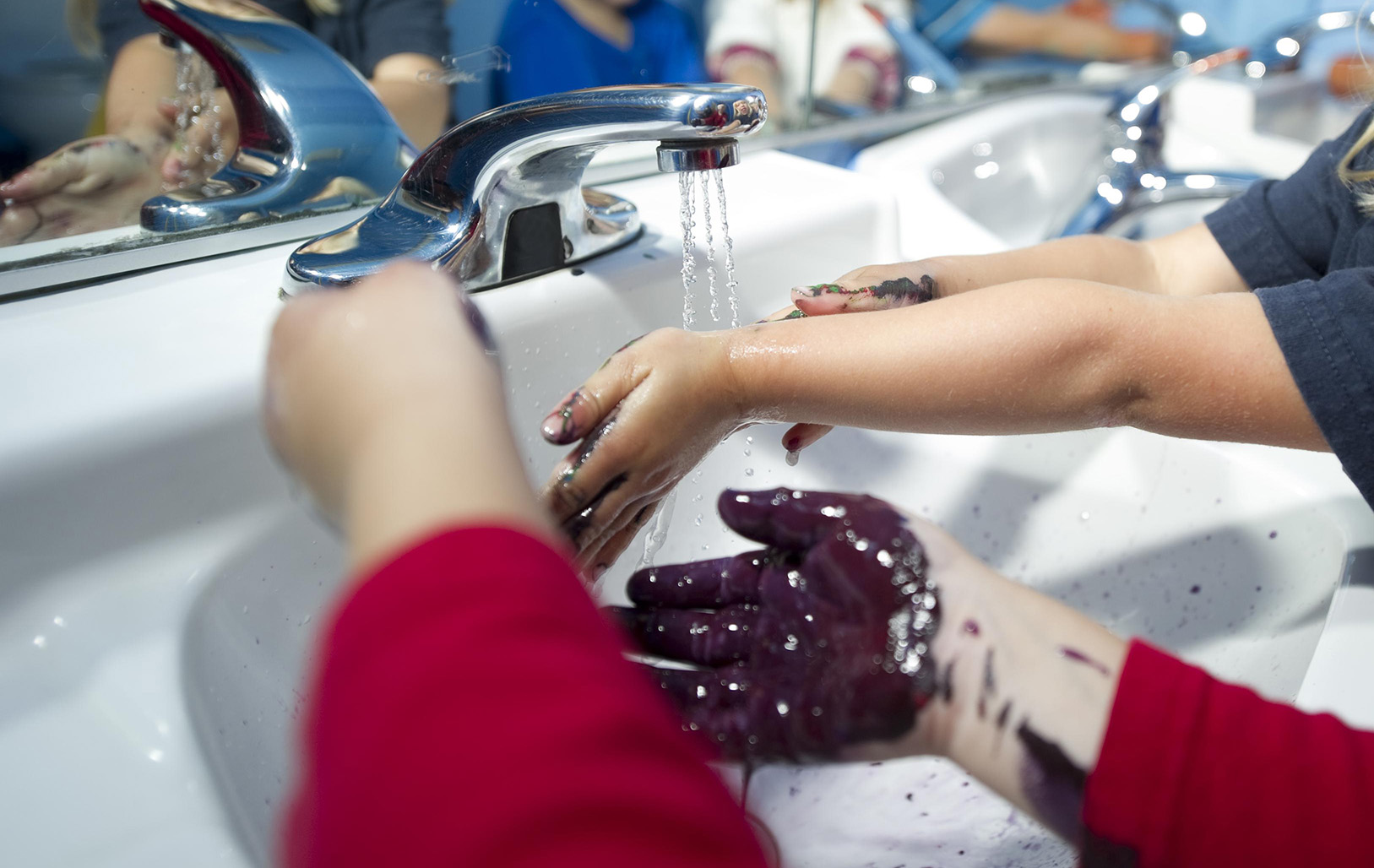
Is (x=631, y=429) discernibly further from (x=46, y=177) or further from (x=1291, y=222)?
(x=1291, y=222)

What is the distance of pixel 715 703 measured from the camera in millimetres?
281

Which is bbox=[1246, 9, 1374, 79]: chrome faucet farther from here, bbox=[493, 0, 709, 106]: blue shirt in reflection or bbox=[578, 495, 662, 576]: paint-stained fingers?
bbox=[578, 495, 662, 576]: paint-stained fingers

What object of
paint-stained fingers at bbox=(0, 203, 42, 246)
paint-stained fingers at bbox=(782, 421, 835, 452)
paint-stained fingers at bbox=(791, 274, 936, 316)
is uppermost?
paint-stained fingers at bbox=(0, 203, 42, 246)

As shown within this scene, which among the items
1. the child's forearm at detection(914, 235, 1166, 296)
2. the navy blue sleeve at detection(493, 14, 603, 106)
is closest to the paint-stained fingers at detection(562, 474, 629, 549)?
the child's forearm at detection(914, 235, 1166, 296)

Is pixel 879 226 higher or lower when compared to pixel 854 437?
higher

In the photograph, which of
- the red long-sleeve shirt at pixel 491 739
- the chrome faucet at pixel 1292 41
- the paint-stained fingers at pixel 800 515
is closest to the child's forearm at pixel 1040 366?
the paint-stained fingers at pixel 800 515

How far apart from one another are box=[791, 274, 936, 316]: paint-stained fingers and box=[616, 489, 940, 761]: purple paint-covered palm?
0.17m

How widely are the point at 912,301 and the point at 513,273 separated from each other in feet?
0.71

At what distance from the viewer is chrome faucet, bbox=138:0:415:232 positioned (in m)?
0.45

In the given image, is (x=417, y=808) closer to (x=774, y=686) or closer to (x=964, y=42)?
(x=774, y=686)

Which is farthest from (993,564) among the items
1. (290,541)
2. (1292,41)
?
(1292,41)

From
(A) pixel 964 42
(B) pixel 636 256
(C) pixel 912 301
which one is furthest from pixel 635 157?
(A) pixel 964 42

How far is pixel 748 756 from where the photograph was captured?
0.91 feet

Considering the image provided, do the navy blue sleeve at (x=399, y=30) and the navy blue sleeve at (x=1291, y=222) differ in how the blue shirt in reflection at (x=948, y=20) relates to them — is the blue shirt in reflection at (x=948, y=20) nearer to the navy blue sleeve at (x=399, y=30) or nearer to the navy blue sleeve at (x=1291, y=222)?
the navy blue sleeve at (x=1291, y=222)
